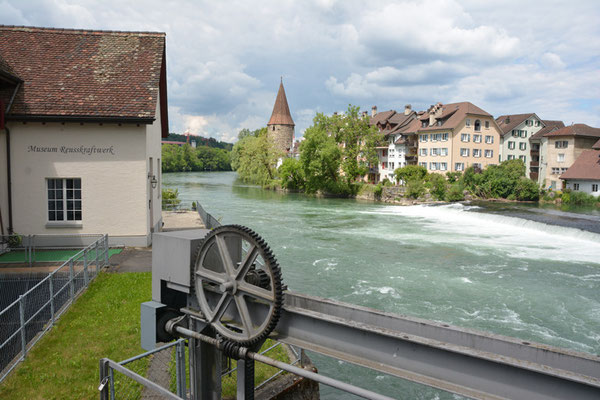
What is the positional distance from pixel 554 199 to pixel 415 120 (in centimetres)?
2467

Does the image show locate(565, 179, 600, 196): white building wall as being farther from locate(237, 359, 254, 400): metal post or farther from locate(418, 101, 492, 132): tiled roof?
locate(237, 359, 254, 400): metal post

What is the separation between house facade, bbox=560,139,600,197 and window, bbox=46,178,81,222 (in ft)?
164

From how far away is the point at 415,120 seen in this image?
70.8m

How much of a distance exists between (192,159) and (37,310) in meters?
140

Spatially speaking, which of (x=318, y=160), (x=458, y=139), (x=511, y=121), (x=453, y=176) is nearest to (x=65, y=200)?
(x=318, y=160)

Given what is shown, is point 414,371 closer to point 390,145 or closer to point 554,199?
point 554,199

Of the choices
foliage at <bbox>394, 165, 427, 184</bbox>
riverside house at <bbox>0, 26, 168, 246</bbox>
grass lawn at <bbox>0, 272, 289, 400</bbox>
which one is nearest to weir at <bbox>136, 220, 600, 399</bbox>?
grass lawn at <bbox>0, 272, 289, 400</bbox>

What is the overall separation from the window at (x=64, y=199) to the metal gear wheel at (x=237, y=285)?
44.2 feet

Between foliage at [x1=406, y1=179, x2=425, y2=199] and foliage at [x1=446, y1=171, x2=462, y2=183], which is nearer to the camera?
foliage at [x1=406, y1=179, x2=425, y2=199]

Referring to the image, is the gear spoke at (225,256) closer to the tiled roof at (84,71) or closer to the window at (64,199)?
the tiled roof at (84,71)

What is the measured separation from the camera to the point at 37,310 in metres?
9.66

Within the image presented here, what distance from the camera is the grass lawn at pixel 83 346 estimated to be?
671 cm

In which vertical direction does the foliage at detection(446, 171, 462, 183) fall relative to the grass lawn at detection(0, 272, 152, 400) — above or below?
above

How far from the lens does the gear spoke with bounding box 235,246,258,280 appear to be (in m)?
4.16
